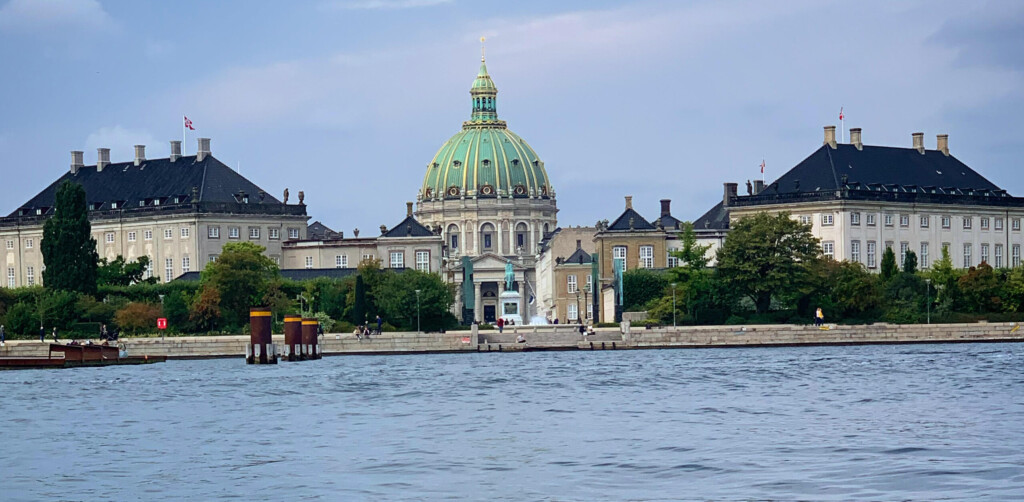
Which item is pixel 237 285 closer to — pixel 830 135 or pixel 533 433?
pixel 830 135

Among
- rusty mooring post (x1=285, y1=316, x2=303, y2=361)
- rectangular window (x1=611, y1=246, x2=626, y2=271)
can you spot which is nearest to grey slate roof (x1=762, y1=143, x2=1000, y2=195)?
rectangular window (x1=611, y1=246, x2=626, y2=271)

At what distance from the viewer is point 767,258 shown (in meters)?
Answer: 104

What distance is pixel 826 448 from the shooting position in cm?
3981

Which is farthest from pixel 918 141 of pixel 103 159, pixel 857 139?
pixel 103 159

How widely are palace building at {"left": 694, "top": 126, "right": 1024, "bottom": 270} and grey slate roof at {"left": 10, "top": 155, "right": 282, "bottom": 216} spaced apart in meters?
34.8

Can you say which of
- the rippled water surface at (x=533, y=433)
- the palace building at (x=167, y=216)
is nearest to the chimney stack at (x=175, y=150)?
the palace building at (x=167, y=216)

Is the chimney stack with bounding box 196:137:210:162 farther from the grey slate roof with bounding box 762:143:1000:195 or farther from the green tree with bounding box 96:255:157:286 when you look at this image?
the grey slate roof with bounding box 762:143:1000:195

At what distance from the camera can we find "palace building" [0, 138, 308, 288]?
481ft

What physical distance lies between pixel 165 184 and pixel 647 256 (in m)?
39.5

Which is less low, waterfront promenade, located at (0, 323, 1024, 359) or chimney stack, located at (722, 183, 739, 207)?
chimney stack, located at (722, 183, 739, 207)

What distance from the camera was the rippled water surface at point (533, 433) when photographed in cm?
3519

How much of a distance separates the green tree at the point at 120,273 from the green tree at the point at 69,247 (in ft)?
42.0

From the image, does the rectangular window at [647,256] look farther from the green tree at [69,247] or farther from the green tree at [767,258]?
the green tree at [69,247]

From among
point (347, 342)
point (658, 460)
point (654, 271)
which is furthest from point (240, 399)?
point (654, 271)
